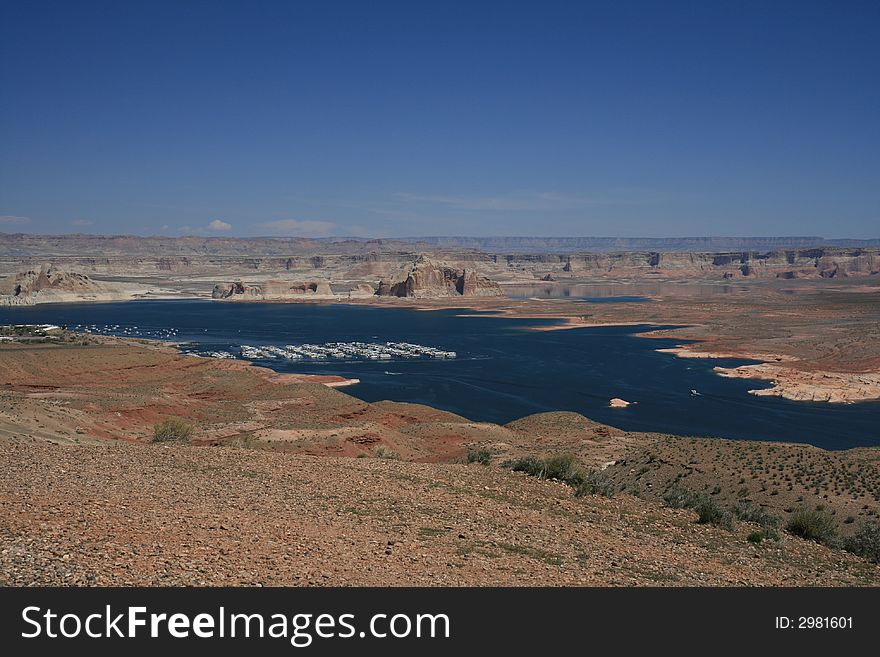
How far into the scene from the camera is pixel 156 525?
41.9ft

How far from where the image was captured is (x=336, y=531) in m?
13.8

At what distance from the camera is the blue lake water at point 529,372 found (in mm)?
52219

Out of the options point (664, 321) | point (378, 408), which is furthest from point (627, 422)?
point (664, 321)

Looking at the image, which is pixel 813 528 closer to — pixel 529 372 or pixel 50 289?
pixel 529 372

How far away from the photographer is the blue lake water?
52.2 meters

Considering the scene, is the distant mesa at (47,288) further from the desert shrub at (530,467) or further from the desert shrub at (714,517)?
the desert shrub at (714,517)

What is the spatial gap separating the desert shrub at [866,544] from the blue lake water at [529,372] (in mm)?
30925

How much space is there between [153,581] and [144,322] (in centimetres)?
11881

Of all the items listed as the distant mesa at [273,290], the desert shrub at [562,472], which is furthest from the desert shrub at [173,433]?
the distant mesa at [273,290]

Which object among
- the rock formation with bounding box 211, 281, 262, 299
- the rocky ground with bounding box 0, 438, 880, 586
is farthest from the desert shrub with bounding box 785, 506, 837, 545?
the rock formation with bounding box 211, 281, 262, 299

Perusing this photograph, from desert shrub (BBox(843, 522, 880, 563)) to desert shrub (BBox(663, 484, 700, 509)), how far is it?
359 centimetres

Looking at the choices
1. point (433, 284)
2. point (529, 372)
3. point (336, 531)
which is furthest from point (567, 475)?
point (433, 284)

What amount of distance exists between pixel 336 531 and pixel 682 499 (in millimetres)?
Result: 10279
